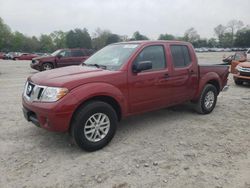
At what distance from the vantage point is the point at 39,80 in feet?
14.5

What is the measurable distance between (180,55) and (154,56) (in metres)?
0.86

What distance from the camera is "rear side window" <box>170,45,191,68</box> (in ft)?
18.9

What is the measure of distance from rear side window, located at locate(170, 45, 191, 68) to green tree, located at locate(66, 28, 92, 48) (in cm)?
7920

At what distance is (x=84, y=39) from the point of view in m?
83.8

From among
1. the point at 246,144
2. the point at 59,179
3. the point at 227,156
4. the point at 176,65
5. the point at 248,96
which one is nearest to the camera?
the point at 59,179

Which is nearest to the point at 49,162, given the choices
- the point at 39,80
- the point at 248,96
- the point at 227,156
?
the point at 39,80

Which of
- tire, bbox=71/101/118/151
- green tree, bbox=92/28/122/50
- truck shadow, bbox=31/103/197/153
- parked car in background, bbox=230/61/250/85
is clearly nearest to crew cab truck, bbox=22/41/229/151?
tire, bbox=71/101/118/151

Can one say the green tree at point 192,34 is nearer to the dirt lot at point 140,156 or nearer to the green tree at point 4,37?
the green tree at point 4,37

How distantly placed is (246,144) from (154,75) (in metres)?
2.10

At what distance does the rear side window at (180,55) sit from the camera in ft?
18.9

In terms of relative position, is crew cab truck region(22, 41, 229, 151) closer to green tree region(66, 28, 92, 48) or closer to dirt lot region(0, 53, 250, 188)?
dirt lot region(0, 53, 250, 188)

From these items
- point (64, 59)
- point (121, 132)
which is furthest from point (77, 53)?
point (121, 132)

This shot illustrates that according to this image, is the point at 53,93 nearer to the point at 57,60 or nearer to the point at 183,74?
A: the point at 183,74

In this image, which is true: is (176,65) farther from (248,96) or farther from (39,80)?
(248,96)
